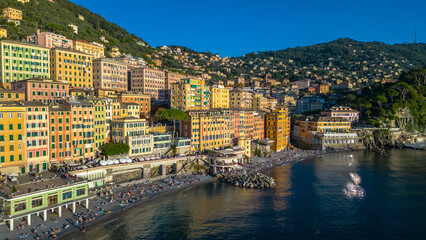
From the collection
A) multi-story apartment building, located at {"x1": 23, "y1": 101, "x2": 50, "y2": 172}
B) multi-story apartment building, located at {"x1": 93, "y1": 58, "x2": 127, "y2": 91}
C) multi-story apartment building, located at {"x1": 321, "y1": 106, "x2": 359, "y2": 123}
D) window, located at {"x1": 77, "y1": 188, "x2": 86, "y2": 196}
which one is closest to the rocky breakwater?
window, located at {"x1": 77, "y1": 188, "x2": 86, "y2": 196}

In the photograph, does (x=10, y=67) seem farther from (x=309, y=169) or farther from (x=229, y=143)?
(x=309, y=169)

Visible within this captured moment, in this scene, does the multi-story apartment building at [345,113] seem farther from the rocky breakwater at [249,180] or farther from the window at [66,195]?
the window at [66,195]

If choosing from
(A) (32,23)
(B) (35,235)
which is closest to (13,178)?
(B) (35,235)

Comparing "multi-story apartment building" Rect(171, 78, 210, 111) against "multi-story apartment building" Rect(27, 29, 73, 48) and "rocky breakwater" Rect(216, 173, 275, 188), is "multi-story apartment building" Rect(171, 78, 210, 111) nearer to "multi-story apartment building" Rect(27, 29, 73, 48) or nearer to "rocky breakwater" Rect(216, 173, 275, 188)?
"rocky breakwater" Rect(216, 173, 275, 188)

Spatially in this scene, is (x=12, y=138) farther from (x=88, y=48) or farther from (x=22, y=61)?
(x=88, y=48)

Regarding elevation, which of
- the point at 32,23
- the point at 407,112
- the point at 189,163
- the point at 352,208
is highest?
the point at 32,23

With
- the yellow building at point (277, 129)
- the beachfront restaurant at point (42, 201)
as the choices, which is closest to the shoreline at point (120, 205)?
the beachfront restaurant at point (42, 201)
